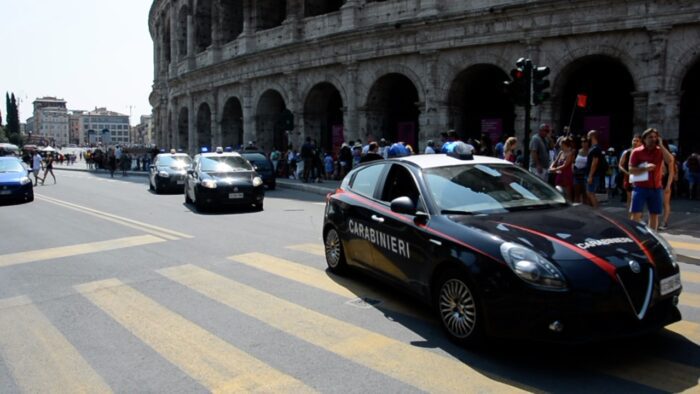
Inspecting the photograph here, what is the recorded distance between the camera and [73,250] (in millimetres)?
9086

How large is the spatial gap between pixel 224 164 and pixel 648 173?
34.9ft

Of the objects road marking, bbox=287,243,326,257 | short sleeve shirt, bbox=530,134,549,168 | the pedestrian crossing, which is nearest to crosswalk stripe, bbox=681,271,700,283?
the pedestrian crossing

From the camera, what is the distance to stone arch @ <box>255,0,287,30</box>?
30.3 m

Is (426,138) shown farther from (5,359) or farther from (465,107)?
(5,359)

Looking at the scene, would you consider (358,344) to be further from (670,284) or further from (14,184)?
(14,184)

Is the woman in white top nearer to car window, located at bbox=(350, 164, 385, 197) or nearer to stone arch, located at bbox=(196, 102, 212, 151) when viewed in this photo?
car window, located at bbox=(350, 164, 385, 197)

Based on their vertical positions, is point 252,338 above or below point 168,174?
below

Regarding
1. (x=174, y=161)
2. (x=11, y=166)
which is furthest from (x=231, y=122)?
(x=11, y=166)

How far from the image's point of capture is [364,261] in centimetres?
621

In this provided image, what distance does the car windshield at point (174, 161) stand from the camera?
21219mm

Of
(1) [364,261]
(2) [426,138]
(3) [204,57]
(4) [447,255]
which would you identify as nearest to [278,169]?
(2) [426,138]

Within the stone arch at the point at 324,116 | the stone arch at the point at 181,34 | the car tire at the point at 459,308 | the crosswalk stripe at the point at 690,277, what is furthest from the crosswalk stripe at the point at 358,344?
the stone arch at the point at 181,34

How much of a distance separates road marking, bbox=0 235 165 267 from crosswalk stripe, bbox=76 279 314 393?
2.66 m

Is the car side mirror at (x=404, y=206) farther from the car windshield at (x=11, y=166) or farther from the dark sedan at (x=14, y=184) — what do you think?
the car windshield at (x=11, y=166)
